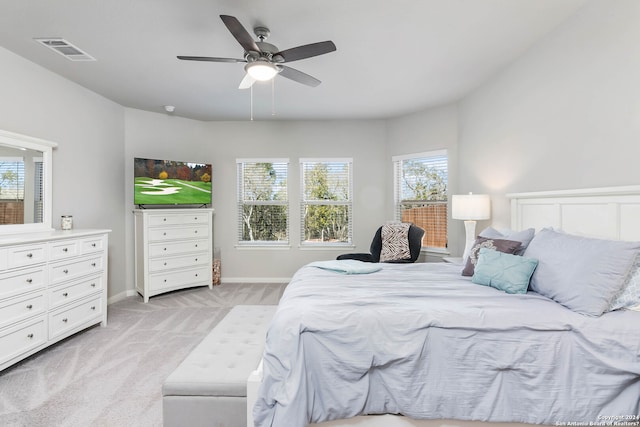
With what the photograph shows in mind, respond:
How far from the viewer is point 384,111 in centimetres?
495

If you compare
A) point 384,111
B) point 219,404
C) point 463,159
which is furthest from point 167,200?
point 463,159

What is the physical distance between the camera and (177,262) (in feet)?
15.6

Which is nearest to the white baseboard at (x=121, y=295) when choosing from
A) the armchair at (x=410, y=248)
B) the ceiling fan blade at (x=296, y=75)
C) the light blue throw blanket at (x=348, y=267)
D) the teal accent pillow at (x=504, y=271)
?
the armchair at (x=410, y=248)

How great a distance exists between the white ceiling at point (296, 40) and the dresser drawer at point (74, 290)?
85.7 inches

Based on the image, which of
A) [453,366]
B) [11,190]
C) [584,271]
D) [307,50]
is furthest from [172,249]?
[584,271]

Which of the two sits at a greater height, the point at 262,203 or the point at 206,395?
the point at 262,203

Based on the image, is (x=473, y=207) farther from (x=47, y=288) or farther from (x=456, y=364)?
(x=47, y=288)

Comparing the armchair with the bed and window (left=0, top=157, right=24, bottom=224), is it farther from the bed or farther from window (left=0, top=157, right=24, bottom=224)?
window (left=0, top=157, right=24, bottom=224)

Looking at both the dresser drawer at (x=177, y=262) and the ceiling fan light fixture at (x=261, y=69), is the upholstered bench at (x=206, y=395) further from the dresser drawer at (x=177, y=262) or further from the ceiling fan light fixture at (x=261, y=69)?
the dresser drawer at (x=177, y=262)

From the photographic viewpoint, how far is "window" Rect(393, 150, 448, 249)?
15.9ft

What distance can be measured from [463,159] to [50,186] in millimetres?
4870

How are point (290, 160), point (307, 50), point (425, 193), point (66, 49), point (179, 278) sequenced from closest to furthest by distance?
point (307, 50) → point (66, 49) → point (179, 278) → point (425, 193) → point (290, 160)

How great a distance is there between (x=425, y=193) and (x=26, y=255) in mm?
4662

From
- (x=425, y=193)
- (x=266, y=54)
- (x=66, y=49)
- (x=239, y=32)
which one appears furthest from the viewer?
(x=425, y=193)
